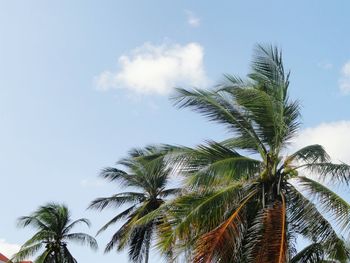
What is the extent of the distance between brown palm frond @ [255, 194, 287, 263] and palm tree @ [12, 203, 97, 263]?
73.3 feet

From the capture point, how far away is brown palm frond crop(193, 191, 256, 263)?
13008 millimetres

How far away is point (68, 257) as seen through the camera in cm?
3375

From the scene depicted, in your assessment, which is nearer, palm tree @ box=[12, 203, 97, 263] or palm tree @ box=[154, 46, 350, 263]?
palm tree @ box=[154, 46, 350, 263]

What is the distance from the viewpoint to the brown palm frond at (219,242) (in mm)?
13008

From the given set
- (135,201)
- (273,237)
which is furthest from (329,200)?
(135,201)

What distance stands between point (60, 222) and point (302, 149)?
22804 mm

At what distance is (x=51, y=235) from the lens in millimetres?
34281

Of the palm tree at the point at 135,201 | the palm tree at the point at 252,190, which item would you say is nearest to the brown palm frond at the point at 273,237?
the palm tree at the point at 252,190

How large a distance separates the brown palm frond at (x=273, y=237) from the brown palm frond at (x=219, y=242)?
66 cm

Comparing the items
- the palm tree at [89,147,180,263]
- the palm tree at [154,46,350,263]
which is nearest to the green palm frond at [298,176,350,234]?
the palm tree at [154,46,350,263]

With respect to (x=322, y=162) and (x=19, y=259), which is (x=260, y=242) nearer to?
(x=322, y=162)

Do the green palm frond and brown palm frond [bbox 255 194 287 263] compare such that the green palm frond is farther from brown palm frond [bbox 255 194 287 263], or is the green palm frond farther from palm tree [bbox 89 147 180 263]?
palm tree [bbox 89 147 180 263]

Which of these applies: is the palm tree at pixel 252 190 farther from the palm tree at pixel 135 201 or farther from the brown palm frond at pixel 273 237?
the palm tree at pixel 135 201

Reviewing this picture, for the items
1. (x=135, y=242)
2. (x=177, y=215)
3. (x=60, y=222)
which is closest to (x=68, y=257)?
(x=60, y=222)
